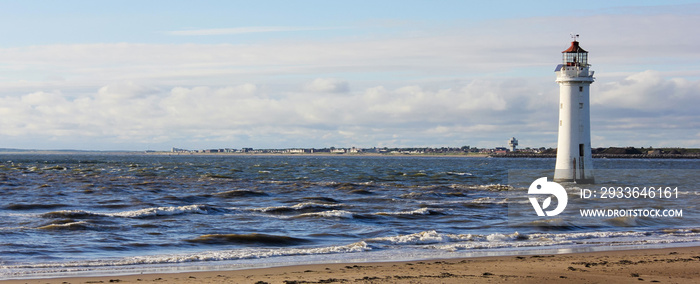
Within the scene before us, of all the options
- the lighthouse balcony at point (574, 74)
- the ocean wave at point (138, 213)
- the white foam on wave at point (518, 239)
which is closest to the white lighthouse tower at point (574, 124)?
the lighthouse balcony at point (574, 74)

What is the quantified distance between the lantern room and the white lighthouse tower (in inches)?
7.0

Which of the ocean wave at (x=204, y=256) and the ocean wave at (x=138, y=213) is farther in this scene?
the ocean wave at (x=138, y=213)

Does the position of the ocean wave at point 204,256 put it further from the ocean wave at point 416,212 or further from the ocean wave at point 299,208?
the ocean wave at point 299,208

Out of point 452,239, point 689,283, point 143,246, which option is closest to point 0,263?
point 143,246

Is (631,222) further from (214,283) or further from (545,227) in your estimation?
(214,283)

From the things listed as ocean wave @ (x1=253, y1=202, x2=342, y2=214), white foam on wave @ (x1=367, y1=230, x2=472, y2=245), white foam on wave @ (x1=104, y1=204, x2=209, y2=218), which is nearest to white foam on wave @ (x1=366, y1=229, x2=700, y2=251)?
white foam on wave @ (x1=367, y1=230, x2=472, y2=245)

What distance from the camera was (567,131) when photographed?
3834 centimetres

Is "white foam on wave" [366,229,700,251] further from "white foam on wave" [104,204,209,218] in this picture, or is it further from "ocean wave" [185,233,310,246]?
"white foam on wave" [104,204,209,218]

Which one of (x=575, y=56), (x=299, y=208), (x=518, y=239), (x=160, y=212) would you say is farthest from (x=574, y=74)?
(x=160, y=212)

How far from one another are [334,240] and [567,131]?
75.9 feet

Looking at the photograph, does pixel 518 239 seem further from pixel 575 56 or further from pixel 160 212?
pixel 575 56

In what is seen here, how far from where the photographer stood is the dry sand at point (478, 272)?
40.7 feet

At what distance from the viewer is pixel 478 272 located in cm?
1338

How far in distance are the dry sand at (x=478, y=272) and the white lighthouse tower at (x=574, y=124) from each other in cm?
2324
